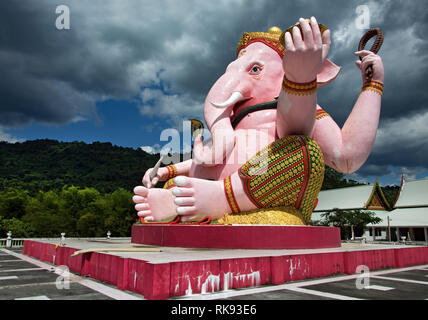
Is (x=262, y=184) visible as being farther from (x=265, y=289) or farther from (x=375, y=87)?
(x=375, y=87)

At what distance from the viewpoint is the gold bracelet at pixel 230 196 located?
21.6ft

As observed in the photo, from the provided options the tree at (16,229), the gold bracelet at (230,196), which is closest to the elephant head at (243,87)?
the gold bracelet at (230,196)

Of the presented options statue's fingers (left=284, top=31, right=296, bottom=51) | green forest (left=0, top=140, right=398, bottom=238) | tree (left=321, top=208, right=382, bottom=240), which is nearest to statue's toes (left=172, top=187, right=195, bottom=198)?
statue's fingers (left=284, top=31, right=296, bottom=51)

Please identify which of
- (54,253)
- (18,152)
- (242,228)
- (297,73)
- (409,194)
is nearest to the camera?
(297,73)

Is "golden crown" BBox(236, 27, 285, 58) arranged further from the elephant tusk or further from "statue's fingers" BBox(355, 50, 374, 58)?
"statue's fingers" BBox(355, 50, 374, 58)

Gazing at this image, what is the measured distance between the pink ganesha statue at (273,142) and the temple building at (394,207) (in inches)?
689

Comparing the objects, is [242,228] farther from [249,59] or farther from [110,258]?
[249,59]

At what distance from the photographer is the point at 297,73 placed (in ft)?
18.5

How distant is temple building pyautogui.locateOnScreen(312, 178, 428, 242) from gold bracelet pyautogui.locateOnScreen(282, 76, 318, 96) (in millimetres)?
18842

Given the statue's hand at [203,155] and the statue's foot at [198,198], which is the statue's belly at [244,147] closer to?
the statue's hand at [203,155]

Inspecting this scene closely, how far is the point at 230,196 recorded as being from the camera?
21.6 ft

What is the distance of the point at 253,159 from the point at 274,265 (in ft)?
7.76

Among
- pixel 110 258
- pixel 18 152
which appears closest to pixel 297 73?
pixel 110 258
